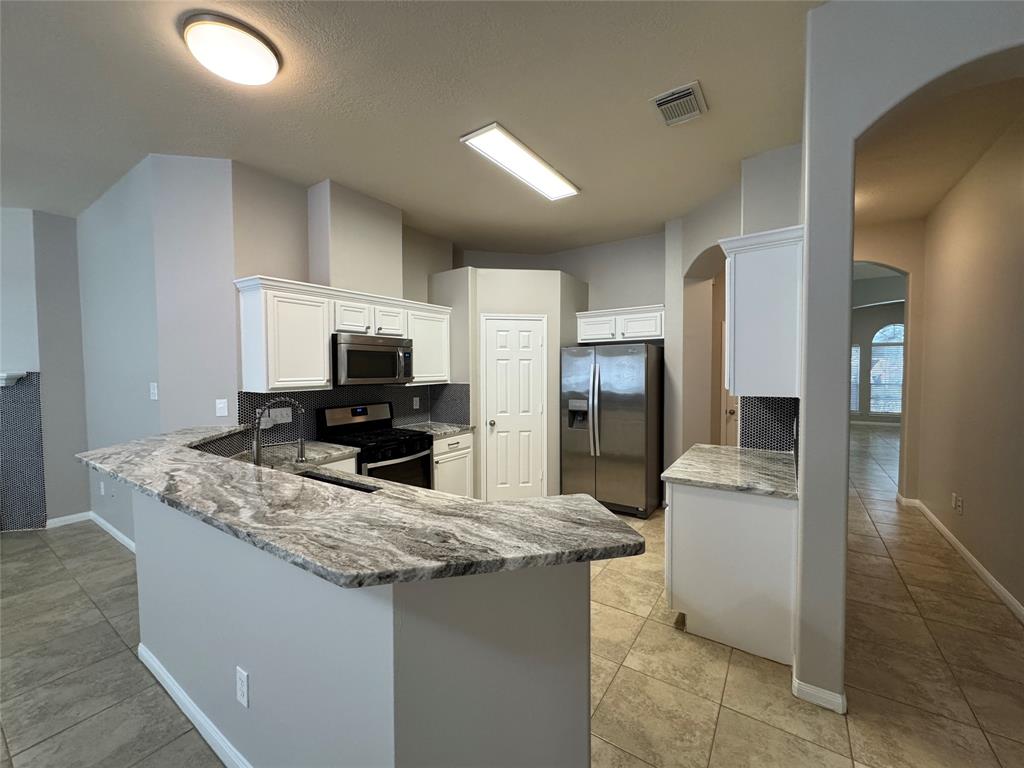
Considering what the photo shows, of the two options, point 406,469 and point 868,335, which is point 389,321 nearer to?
point 406,469

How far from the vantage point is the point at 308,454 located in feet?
9.46

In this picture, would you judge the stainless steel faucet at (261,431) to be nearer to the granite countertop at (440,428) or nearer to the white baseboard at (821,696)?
the granite countertop at (440,428)

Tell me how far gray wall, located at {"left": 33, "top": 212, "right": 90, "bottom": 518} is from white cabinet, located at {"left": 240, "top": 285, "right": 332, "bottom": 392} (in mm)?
2360

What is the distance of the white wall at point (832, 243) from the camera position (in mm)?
1592

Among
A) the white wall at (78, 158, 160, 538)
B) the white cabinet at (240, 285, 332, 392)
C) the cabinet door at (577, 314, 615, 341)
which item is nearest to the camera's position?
the white cabinet at (240, 285, 332, 392)

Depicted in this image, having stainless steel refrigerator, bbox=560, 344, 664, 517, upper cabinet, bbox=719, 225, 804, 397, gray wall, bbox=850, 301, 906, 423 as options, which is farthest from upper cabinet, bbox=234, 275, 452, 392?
gray wall, bbox=850, 301, 906, 423

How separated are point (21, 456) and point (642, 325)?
5877 millimetres

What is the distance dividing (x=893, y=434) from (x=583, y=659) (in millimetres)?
11650

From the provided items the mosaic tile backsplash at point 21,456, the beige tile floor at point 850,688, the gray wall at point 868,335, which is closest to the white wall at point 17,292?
the mosaic tile backsplash at point 21,456

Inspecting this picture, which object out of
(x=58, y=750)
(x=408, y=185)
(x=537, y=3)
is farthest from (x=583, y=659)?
(x=408, y=185)

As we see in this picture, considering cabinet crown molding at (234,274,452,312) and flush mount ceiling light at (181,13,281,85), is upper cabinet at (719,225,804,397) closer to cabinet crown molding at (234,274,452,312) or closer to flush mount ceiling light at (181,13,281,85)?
flush mount ceiling light at (181,13,281,85)

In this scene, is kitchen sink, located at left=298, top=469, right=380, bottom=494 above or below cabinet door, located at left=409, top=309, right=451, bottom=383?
below

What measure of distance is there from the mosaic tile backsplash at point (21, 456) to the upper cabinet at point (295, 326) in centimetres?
249

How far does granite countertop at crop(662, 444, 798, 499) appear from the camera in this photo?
2033 mm
